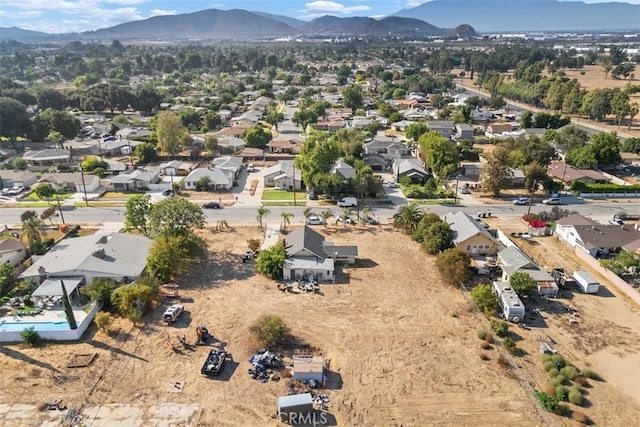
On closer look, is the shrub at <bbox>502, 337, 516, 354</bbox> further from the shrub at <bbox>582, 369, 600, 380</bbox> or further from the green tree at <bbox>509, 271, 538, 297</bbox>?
the green tree at <bbox>509, 271, 538, 297</bbox>

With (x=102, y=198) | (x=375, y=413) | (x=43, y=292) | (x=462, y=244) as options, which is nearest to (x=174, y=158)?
(x=102, y=198)

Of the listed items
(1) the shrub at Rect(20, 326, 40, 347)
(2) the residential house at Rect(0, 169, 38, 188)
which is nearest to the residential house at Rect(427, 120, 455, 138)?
(2) the residential house at Rect(0, 169, 38, 188)

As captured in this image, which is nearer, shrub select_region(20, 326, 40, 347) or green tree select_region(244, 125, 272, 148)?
shrub select_region(20, 326, 40, 347)

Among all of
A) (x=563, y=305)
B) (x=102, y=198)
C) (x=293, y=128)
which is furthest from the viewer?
(x=293, y=128)

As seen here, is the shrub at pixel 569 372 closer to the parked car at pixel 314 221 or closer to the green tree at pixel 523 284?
the green tree at pixel 523 284

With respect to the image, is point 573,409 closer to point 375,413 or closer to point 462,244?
point 375,413

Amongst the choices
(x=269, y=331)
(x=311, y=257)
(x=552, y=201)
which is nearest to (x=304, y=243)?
(x=311, y=257)

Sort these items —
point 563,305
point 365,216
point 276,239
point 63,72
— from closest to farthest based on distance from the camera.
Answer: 1. point 563,305
2. point 276,239
3. point 365,216
4. point 63,72

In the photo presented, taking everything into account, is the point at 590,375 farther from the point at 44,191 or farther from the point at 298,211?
the point at 44,191
